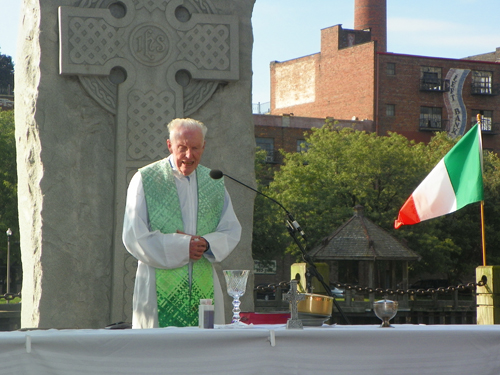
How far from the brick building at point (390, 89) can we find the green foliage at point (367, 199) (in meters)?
8.91

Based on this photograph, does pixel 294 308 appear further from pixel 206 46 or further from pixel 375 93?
pixel 375 93

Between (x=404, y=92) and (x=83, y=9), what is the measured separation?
4496cm

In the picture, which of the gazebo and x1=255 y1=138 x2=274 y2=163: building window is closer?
the gazebo

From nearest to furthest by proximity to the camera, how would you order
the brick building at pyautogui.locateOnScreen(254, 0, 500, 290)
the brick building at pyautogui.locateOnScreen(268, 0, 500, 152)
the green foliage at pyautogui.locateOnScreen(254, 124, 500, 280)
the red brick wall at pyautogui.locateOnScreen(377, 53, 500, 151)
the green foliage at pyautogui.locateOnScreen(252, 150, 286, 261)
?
the green foliage at pyautogui.locateOnScreen(252, 150, 286, 261), the green foliage at pyautogui.locateOnScreen(254, 124, 500, 280), the brick building at pyautogui.locateOnScreen(254, 0, 500, 290), the red brick wall at pyautogui.locateOnScreen(377, 53, 500, 151), the brick building at pyautogui.locateOnScreen(268, 0, 500, 152)

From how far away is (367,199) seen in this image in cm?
3816

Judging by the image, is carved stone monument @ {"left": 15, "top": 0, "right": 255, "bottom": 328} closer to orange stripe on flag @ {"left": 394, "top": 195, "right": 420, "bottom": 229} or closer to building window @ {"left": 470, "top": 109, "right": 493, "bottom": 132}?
orange stripe on flag @ {"left": 394, "top": 195, "right": 420, "bottom": 229}

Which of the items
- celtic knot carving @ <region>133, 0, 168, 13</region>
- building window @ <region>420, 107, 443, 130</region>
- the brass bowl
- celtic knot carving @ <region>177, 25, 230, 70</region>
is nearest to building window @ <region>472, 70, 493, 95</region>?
building window @ <region>420, 107, 443, 130</region>

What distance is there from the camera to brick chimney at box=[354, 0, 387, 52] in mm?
60281

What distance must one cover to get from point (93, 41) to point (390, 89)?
146 feet

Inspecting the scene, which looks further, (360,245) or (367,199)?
(367,199)

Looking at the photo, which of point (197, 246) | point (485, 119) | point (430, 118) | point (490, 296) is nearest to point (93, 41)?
point (197, 246)

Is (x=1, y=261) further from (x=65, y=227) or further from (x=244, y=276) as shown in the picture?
(x=244, y=276)

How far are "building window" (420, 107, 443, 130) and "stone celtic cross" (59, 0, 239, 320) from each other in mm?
45101

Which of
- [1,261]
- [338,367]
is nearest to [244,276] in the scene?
[338,367]
